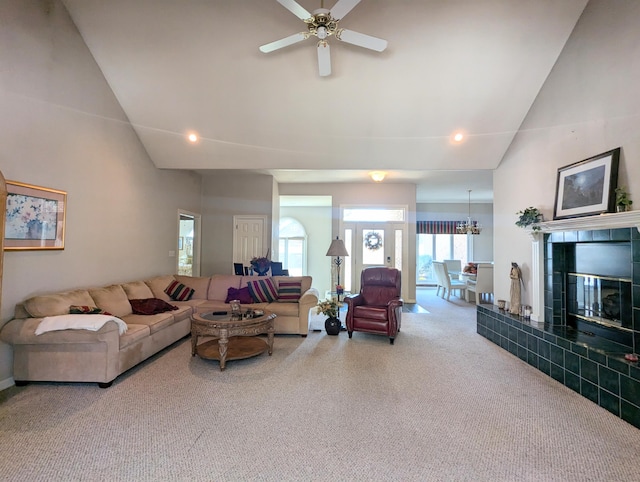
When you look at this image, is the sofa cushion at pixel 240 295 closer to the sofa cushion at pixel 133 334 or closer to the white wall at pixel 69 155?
the white wall at pixel 69 155

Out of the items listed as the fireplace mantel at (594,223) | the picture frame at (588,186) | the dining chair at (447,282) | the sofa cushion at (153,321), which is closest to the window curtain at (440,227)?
the dining chair at (447,282)

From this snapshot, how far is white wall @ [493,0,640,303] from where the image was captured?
2.66 metres

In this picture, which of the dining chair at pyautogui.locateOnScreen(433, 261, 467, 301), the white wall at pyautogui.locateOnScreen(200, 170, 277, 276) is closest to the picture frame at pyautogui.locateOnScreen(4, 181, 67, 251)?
the white wall at pyautogui.locateOnScreen(200, 170, 277, 276)

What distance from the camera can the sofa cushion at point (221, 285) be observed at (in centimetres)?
Result: 494

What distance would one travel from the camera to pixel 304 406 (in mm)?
2438

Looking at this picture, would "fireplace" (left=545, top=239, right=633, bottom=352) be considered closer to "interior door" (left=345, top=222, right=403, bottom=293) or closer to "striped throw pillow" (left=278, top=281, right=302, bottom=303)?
"striped throw pillow" (left=278, top=281, right=302, bottom=303)

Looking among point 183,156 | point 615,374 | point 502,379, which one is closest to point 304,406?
point 502,379

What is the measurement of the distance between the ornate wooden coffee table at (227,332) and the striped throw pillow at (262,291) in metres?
1.07

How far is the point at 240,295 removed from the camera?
4730mm

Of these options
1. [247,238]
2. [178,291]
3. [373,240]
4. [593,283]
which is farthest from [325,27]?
[373,240]

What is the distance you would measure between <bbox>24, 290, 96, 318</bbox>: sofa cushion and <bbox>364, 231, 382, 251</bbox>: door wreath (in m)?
5.45

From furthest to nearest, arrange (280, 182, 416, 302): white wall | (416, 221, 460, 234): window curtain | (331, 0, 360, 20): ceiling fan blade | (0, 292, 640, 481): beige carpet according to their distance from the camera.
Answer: (416, 221, 460, 234): window curtain, (280, 182, 416, 302): white wall, (331, 0, 360, 20): ceiling fan blade, (0, 292, 640, 481): beige carpet

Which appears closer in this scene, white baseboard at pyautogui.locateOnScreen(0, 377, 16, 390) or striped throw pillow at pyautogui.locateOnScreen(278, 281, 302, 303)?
white baseboard at pyautogui.locateOnScreen(0, 377, 16, 390)

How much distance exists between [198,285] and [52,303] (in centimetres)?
218
